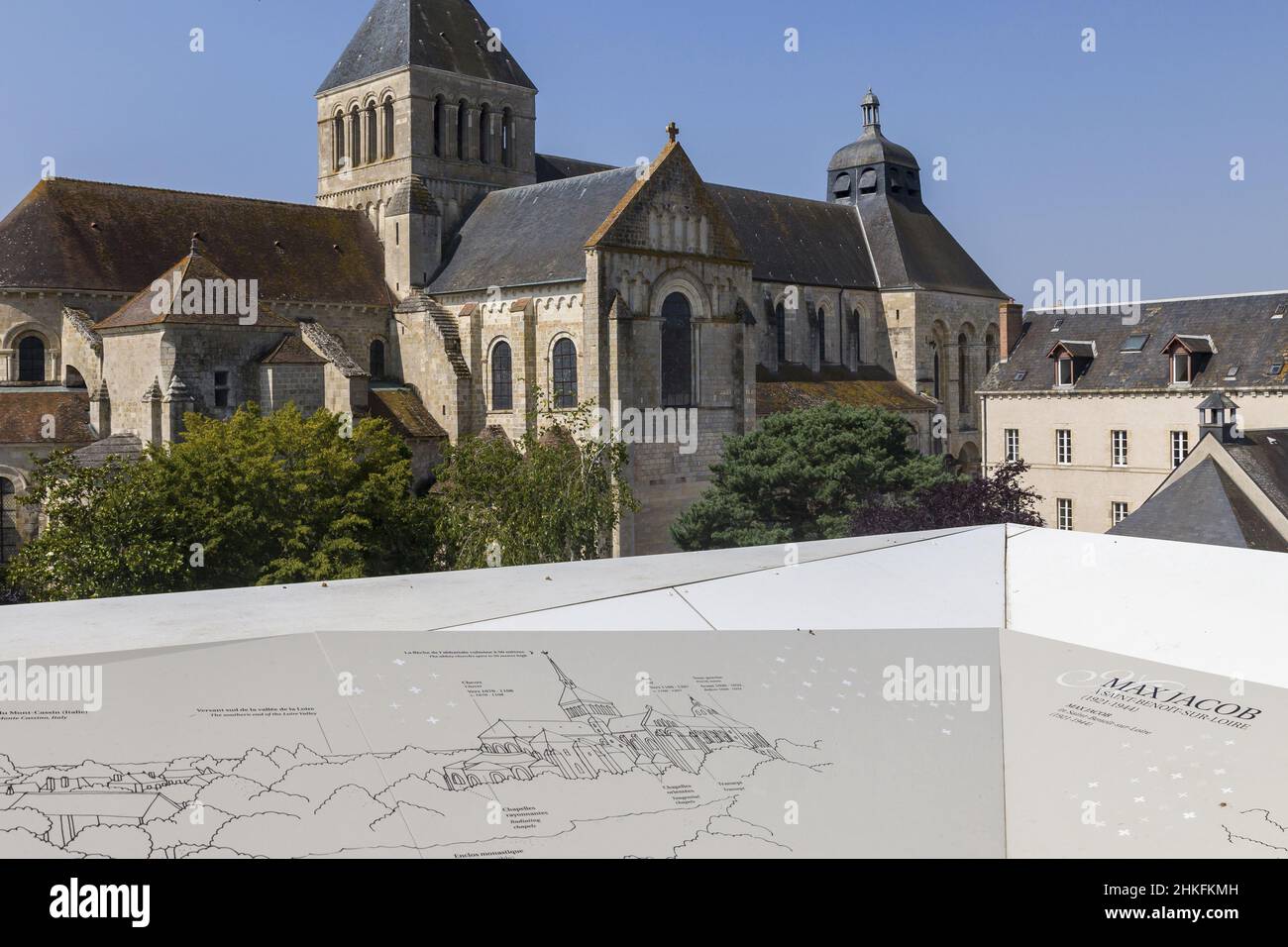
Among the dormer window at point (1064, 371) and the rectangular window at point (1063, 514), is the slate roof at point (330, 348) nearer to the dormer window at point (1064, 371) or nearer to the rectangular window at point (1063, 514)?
the rectangular window at point (1063, 514)

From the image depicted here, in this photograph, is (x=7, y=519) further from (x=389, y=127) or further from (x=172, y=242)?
(x=389, y=127)

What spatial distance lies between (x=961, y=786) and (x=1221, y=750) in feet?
3.99

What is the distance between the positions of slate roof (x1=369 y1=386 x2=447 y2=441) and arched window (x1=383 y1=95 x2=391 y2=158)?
845 cm

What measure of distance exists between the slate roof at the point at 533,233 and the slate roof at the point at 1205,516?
49.7ft

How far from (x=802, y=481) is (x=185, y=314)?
1517 centimetres

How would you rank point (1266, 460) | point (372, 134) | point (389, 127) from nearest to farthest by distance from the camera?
point (1266, 460) → point (389, 127) → point (372, 134)

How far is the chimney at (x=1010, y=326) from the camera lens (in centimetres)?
4662

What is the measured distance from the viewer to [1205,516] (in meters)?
27.2

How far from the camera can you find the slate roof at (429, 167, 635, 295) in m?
35.5

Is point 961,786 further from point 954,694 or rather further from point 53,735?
point 53,735

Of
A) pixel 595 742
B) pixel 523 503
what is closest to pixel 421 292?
pixel 523 503

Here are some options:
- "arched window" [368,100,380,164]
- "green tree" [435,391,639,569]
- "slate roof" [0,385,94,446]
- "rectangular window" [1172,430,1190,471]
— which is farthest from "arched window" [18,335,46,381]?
"rectangular window" [1172,430,1190,471]
